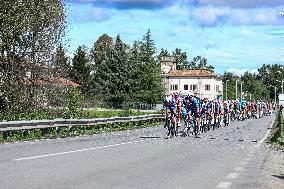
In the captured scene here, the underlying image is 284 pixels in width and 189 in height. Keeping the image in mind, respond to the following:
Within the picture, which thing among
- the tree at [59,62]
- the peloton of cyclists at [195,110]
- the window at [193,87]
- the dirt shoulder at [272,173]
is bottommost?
the dirt shoulder at [272,173]

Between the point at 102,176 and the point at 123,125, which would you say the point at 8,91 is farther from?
the point at 102,176

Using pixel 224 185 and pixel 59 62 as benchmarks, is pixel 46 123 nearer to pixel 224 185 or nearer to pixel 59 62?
pixel 59 62

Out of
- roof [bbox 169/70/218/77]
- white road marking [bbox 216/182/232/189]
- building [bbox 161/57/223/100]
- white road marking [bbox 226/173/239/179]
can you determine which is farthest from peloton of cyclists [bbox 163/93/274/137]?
roof [bbox 169/70/218/77]

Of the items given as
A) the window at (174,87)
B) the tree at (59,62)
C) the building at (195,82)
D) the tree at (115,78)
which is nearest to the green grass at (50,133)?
the tree at (59,62)

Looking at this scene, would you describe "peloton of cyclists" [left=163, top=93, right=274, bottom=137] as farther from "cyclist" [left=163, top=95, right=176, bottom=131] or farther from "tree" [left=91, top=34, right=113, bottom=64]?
"tree" [left=91, top=34, right=113, bottom=64]

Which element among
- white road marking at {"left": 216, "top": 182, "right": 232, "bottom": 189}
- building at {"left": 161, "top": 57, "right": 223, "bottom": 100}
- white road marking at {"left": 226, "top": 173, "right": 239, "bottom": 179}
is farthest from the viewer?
building at {"left": 161, "top": 57, "right": 223, "bottom": 100}

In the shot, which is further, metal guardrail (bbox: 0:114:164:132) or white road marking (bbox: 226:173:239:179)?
metal guardrail (bbox: 0:114:164:132)

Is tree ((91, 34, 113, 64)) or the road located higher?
tree ((91, 34, 113, 64))

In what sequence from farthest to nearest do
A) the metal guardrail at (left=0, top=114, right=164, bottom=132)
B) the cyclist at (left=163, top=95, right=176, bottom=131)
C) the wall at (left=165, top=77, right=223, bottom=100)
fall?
the wall at (left=165, top=77, right=223, bottom=100)
the cyclist at (left=163, top=95, right=176, bottom=131)
the metal guardrail at (left=0, top=114, right=164, bottom=132)

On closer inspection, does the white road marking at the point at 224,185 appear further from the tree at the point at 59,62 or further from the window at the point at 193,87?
the window at the point at 193,87

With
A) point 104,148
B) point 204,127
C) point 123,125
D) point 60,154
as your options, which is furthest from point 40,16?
point 60,154

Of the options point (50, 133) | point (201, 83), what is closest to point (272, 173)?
point (50, 133)

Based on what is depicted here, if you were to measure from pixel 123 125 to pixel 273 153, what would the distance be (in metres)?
19.1

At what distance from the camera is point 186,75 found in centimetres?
16900
